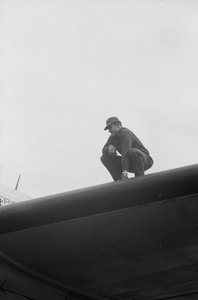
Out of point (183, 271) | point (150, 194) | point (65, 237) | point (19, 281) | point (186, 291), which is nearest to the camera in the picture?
point (150, 194)

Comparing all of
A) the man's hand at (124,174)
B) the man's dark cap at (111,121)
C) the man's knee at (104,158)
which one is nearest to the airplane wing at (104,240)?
the man's hand at (124,174)

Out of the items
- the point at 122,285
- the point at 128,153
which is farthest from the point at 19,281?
the point at 128,153

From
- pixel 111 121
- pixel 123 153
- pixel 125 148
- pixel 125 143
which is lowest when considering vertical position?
pixel 123 153

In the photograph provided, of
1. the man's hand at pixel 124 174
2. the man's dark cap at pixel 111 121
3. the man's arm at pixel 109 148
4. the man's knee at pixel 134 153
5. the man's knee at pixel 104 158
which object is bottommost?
the man's hand at pixel 124 174

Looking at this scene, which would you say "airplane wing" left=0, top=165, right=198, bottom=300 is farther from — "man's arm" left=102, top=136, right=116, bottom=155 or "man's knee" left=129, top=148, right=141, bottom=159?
"man's arm" left=102, top=136, right=116, bottom=155

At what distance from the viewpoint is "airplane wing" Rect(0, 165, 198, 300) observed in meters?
6.93

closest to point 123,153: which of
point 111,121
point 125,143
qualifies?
point 125,143

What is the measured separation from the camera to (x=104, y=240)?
7.96m

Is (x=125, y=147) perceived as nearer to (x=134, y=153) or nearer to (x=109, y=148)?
(x=134, y=153)

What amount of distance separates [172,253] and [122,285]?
2152mm

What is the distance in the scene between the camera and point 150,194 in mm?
6824

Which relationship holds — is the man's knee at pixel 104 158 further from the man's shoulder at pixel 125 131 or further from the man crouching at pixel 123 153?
the man's shoulder at pixel 125 131

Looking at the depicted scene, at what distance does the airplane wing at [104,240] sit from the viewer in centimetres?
693

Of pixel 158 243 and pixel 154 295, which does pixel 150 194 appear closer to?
pixel 158 243
